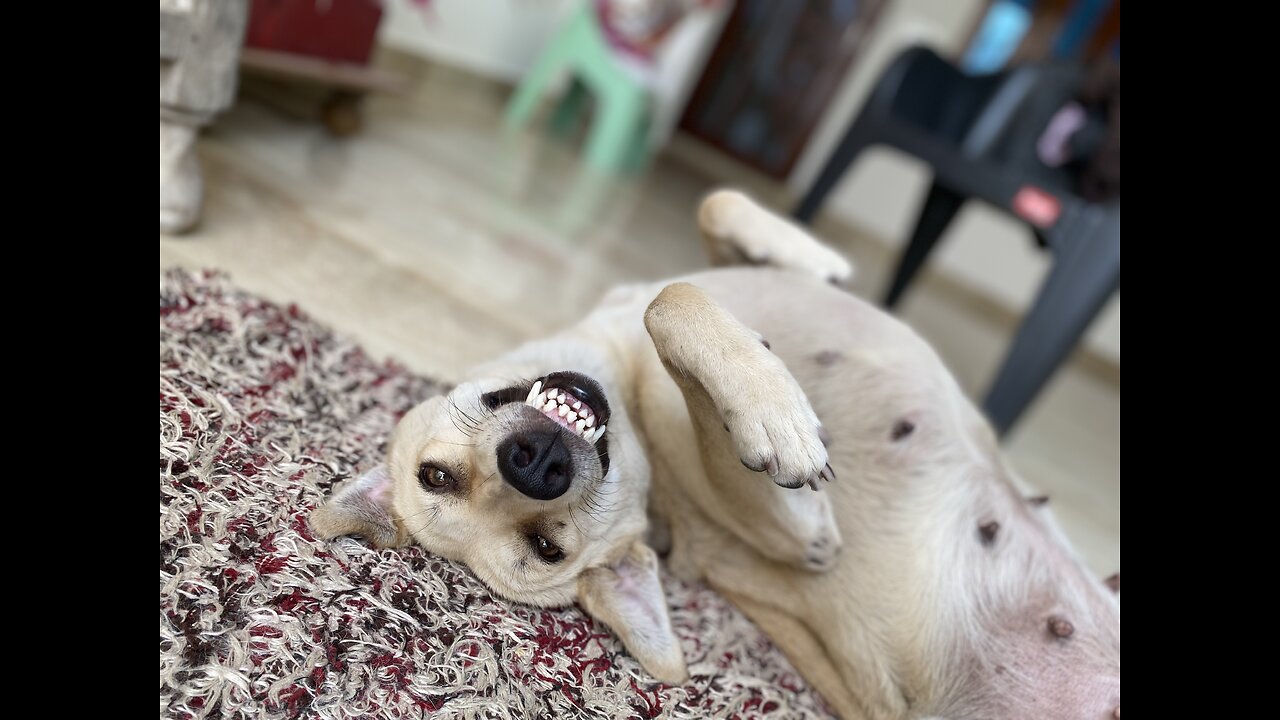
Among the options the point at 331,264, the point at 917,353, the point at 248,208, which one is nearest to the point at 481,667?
the point at 917,353

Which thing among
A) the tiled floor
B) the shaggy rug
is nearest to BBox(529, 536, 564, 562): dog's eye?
the shaggy rug

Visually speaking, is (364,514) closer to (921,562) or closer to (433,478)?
(433,478)

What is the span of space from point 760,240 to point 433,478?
125cm

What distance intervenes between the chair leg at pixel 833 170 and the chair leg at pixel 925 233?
775 millimetres

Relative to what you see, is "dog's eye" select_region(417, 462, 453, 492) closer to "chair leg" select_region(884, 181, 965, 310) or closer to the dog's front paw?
the dog's front paw

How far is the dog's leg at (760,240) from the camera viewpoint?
2.53 metres

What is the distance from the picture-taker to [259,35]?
12.7 ft

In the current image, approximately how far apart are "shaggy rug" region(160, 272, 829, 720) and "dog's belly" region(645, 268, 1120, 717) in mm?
187

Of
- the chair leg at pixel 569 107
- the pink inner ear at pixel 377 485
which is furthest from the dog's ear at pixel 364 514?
the chair leg at pixel 569 107

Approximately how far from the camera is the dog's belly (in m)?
1.85

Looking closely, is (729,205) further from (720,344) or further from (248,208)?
(248,208)

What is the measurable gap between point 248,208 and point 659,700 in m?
2.49

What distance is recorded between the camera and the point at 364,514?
68.1 inches
